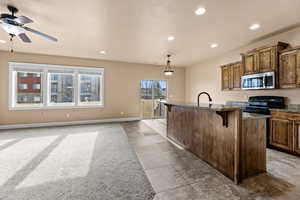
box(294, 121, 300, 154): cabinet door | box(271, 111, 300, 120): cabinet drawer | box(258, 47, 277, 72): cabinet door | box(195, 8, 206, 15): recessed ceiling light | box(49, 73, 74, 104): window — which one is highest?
box(195, 8, 206, 15): recessed ceiling light

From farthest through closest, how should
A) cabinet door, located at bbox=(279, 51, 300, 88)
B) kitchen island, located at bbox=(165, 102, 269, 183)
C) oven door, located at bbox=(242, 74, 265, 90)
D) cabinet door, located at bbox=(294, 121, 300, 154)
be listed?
oven door, located at bbox=(242, 74, 265, 90) → cabinet door, located at bbox=(279, 51, 300, 88) → cabinet door, located at bbox=(294, 121, 300, 154) → kitchen island, located at bbox=(165, 102, 269, 183)

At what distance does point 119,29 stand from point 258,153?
3846mm

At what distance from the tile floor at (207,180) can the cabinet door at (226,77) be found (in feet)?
8.35

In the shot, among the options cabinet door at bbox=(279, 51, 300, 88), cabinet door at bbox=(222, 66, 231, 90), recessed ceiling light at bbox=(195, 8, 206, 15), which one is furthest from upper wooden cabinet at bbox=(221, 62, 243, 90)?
recessed ceiling light at bbox=(195, 8, 206, 15)

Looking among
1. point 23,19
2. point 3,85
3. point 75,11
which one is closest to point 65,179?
point 23,19

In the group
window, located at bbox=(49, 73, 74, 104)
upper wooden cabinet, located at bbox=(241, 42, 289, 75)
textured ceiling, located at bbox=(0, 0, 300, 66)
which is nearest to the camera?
textured ceiling, located at bbox=(0, 0, 300, 66)

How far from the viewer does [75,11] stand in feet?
8.73

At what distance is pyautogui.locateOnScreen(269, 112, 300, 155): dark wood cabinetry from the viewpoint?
9.20 ft

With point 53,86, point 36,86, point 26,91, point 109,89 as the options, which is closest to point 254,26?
point 109,89

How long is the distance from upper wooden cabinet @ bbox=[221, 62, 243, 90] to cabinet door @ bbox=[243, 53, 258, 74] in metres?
0.36

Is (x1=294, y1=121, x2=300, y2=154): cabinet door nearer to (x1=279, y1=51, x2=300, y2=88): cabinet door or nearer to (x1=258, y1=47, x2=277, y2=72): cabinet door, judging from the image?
(x1=279, y1=51, x2=300, y2=88): cabinet door

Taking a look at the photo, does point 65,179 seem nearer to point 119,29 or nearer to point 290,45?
point 119,29

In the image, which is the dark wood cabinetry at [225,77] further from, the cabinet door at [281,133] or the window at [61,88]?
the window at [61,88]

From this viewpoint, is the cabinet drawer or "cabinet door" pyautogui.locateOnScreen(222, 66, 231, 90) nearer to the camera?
the cabinet drawer
